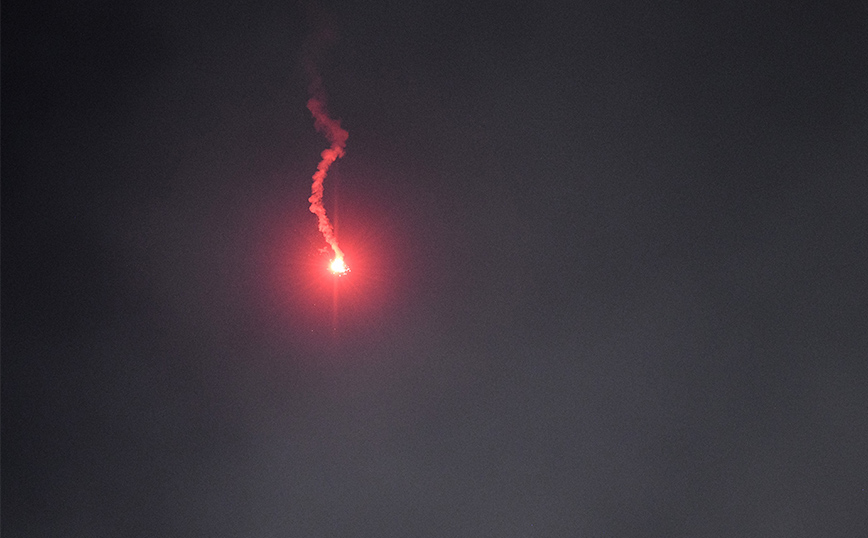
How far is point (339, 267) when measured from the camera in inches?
94.7

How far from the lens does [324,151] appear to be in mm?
2381

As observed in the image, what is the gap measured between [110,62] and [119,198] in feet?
2.07

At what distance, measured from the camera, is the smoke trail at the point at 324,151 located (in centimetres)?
236

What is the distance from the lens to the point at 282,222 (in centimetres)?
240

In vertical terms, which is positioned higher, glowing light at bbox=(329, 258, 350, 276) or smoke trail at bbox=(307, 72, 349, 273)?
smoke trail at bbox=(307, 72, 349, 273)

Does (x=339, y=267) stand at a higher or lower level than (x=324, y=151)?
lower

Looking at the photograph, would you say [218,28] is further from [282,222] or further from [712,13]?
[712,13]

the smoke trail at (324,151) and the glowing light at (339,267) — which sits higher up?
the smoke trail at (324,151)

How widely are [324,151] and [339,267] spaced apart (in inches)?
21.5

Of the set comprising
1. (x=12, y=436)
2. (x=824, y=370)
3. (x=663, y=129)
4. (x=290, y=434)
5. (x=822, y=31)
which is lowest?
(x=824, y=370)

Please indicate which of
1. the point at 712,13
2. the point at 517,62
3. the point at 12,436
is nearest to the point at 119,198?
the point at 12,436

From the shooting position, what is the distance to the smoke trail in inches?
93.0

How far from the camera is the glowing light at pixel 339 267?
94.6 inches

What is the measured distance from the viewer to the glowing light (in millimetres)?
2402
